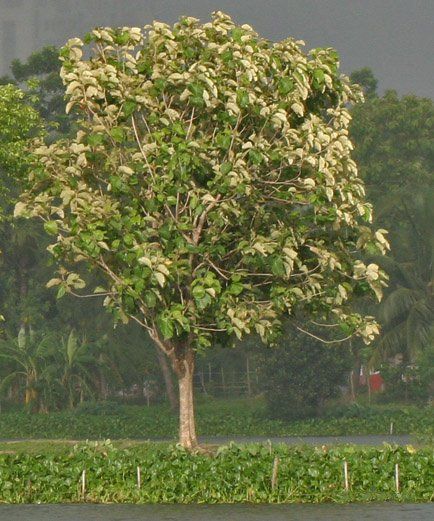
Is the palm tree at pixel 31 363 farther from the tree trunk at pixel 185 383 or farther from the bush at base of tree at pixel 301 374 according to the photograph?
the tree trunk at pixel 185 383

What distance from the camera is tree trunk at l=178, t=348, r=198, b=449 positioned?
3778 cm

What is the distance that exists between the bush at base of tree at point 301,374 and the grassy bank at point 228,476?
1278 inches

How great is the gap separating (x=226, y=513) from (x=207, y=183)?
27.0 ft

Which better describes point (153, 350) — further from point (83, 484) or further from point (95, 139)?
point (83, 484)

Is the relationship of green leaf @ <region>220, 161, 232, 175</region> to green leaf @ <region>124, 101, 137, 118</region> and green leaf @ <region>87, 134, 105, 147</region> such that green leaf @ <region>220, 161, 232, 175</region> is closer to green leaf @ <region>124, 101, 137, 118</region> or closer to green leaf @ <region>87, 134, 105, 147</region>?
green leaf @ <region>124, 101, 137, 118</region>

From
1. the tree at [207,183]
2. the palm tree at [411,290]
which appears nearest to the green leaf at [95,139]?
the tree at [207,183]

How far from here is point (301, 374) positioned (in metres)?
67.6

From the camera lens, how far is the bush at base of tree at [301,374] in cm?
6719

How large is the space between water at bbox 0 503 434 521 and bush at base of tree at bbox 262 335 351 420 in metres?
32.1

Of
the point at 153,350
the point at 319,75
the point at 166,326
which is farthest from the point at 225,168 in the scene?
the point at 153,350

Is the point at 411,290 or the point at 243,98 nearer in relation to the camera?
the point at 243,98

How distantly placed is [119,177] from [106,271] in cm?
285

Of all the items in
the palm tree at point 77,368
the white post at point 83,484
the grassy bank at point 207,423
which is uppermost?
the palm tree at point 77,368

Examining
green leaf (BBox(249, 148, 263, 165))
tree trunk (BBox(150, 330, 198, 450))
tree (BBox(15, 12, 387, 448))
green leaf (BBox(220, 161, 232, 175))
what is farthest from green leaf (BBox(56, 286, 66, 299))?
green leaf (BBox(249, 148, 263, 165))
